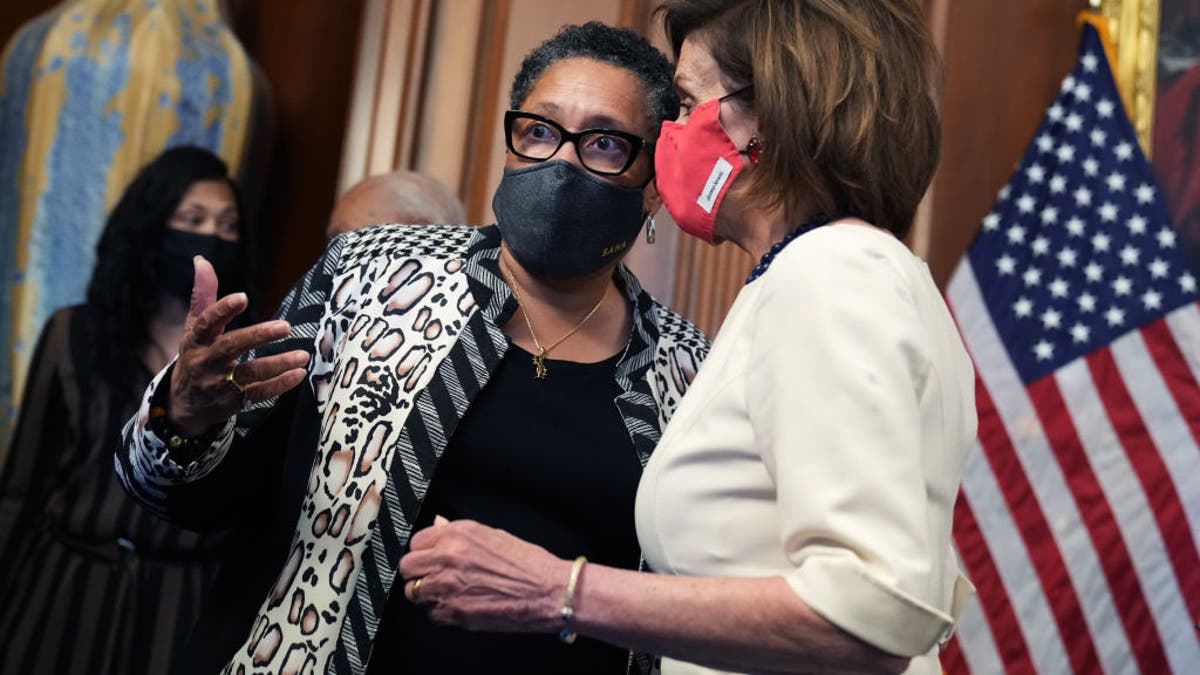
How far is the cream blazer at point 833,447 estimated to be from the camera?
116 centimetres

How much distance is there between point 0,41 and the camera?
4.18 m

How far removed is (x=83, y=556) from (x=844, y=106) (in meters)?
2.24

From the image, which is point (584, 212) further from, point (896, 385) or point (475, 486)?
point (896, 385)

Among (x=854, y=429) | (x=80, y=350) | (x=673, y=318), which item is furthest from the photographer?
(x=80, y=350)

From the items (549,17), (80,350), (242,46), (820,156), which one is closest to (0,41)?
(242,46)

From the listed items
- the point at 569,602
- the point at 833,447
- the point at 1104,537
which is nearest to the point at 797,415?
the point at 833,447

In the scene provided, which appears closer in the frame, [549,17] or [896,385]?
[896,385]

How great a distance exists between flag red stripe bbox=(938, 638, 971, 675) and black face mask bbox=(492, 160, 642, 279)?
5.75ft

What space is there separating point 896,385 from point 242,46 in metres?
3.20

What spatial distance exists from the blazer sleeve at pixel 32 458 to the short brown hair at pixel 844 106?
2206 mm

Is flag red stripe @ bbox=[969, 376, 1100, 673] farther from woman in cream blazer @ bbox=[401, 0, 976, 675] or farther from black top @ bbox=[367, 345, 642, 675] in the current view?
woman in cream blazer @ bbox=[401, 0, 976, 675]

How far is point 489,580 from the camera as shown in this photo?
4.13ft

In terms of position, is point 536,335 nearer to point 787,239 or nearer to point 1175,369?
point 787,239

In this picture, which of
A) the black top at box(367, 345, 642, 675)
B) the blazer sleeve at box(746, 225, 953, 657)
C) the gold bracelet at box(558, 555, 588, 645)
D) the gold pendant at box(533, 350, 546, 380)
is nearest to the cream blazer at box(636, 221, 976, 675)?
the blazer sleeve at box(746, 225, 953, 657)
